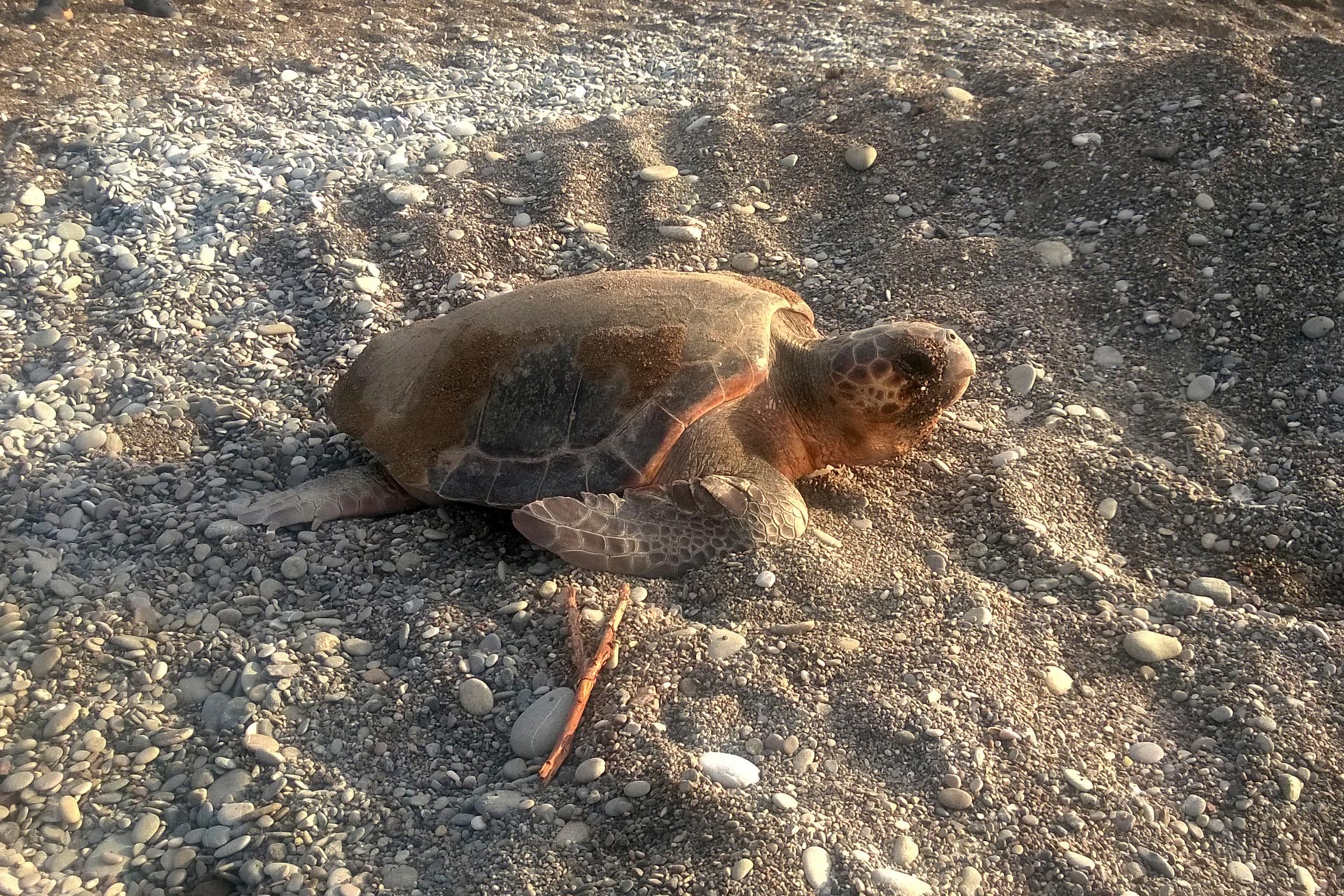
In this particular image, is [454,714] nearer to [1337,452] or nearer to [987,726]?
[987,726]

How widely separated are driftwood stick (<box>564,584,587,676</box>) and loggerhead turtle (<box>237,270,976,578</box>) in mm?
121

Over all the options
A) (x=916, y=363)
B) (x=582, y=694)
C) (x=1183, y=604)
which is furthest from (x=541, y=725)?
(x=1183, y=604)

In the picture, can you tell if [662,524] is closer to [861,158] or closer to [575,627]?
[575,627]

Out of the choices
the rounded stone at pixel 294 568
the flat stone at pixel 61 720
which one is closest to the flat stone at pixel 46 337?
the rounded stone at pixel 294 568

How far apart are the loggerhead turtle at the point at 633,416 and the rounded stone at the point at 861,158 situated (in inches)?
73.7

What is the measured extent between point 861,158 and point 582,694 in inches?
136

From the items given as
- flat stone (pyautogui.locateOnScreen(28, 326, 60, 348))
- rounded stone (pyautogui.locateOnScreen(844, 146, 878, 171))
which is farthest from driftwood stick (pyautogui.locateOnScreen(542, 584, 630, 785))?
rounded stone (pyautogui.locateOnScreen(844, 146, 878, 171))

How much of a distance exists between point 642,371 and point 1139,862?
6.05 ft

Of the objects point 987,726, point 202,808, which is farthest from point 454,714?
point 987,726

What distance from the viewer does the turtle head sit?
3.21 m

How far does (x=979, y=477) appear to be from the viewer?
3.36m

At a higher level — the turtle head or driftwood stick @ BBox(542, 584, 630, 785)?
the turtle head

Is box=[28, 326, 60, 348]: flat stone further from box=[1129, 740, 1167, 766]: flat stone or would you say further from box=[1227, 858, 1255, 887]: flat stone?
box=[1227, 858, 1255, 887]: flat stone

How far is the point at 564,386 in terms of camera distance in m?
3.19
